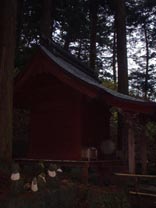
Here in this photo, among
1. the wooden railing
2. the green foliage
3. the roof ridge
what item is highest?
the roof ridge

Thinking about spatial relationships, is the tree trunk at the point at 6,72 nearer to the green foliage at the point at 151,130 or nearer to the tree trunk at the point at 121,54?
the tree trunk at the point at 121,54

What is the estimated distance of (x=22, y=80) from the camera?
12.9m

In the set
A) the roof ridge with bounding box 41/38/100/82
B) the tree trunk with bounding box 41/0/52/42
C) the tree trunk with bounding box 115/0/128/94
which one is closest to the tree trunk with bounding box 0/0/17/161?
the roof ridge with bounding box 41/38/100/82

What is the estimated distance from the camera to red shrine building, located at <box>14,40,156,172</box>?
11.5 metres

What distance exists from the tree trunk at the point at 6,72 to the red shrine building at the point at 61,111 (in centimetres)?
155

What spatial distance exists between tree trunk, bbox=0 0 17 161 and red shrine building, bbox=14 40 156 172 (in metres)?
1.55

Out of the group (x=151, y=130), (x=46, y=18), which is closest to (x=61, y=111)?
(x=46, y=18)

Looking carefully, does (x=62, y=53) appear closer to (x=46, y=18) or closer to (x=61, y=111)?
(x=61, y=111)

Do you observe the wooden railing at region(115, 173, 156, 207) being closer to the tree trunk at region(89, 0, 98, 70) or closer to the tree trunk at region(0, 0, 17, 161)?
the tree trunk at region(0, 0, 17, 161)

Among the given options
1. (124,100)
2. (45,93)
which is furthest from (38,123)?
(124,100)

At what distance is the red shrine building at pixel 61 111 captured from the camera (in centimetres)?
1154

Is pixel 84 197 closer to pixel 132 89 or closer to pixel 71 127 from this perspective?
pixel 71 127

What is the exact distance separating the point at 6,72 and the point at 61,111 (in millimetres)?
2892

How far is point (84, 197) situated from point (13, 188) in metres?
1.91
